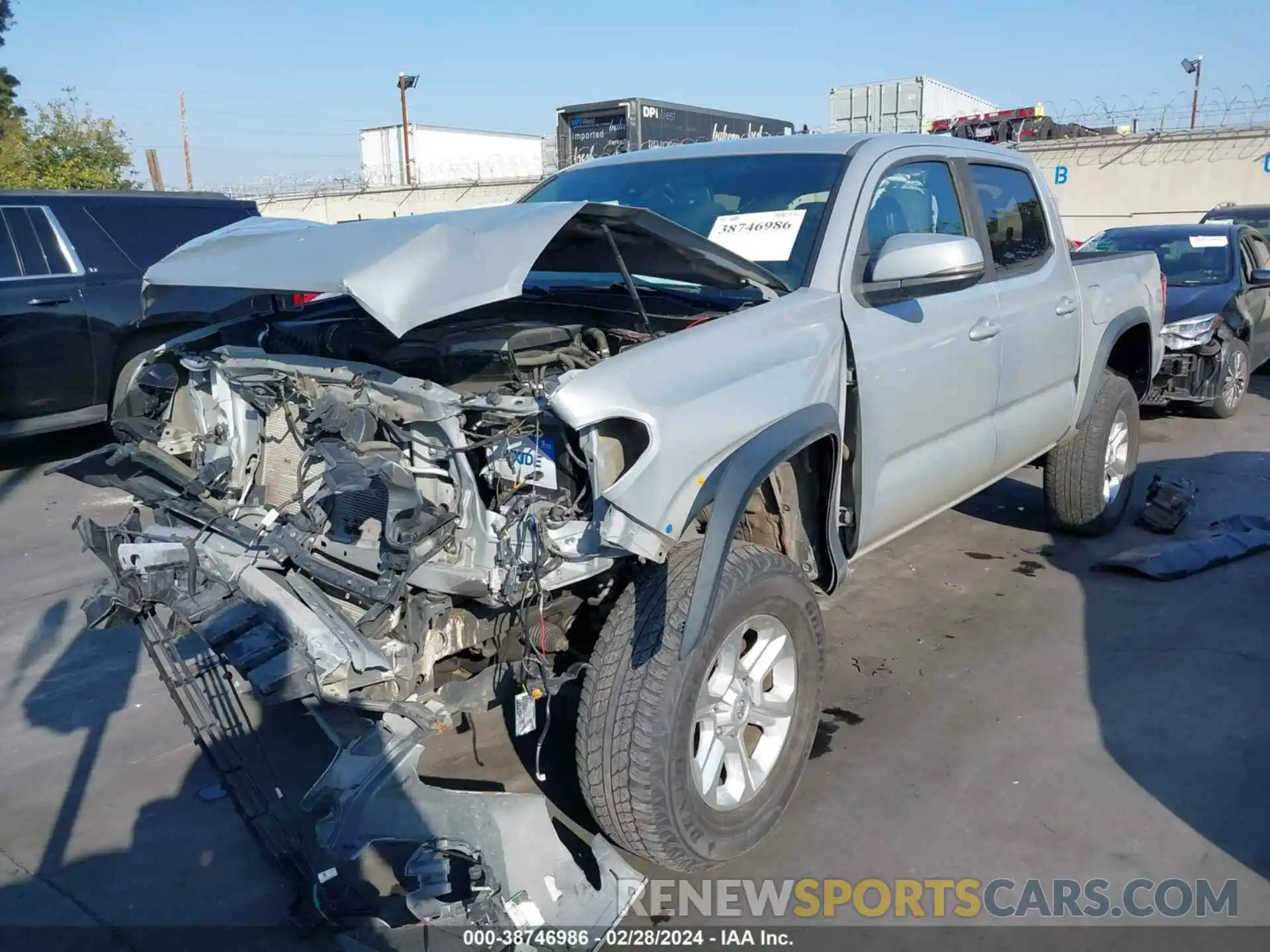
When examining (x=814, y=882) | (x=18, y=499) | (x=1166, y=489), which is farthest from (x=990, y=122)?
(x=814, y=882)

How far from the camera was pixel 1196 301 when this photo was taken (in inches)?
340

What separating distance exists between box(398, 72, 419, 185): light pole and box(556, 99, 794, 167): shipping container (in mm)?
10070

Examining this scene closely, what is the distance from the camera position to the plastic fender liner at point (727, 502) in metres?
2.46

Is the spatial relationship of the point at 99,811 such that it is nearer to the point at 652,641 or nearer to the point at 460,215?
the point at 652,641

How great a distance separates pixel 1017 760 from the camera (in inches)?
134

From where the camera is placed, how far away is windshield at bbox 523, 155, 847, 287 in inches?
135

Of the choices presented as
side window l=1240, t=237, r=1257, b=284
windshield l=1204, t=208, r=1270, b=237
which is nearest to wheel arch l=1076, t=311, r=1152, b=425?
side window l=1240, t=237, r=1257, b=284

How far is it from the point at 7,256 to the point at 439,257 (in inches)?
241

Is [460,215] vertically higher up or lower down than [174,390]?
higher up

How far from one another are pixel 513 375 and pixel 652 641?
0.83 m

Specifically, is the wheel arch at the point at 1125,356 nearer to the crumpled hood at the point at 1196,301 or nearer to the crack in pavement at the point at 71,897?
the crumpled hood at the point at 1196,301

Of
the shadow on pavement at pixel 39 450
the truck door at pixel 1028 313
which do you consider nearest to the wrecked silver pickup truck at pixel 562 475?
the truck door at pixel 1028 313

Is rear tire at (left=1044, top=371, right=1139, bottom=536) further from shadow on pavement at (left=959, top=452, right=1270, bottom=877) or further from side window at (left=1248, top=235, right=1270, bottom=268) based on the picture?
side window at (left=1248, top=235, right=1270, bottom=268)

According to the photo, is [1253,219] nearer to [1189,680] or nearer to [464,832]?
[1189,680]
